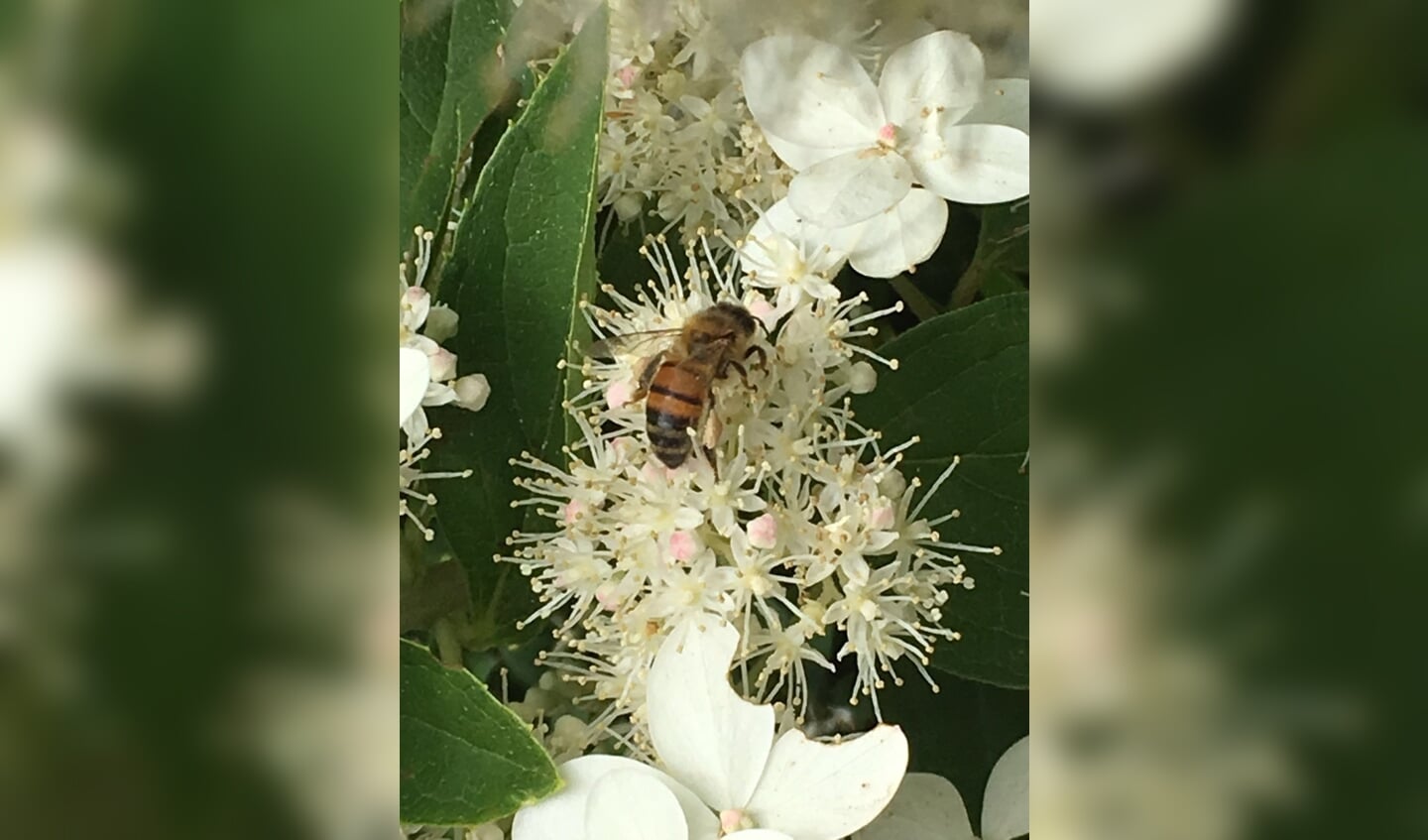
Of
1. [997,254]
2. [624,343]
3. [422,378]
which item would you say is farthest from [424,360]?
[997,254]

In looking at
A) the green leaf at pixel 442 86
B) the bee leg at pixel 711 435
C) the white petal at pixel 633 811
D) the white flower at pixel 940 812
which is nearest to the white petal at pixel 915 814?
the white flower at pixel 940 812

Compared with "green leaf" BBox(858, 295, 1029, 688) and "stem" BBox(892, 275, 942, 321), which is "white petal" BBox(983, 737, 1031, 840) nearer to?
"green leaf" BBox(858, 295, 1029, 688)

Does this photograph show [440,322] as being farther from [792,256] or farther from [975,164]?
[975,164]

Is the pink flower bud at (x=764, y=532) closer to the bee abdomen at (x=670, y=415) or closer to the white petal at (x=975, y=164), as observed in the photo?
the bee abdomen at (x=670, y=415)
